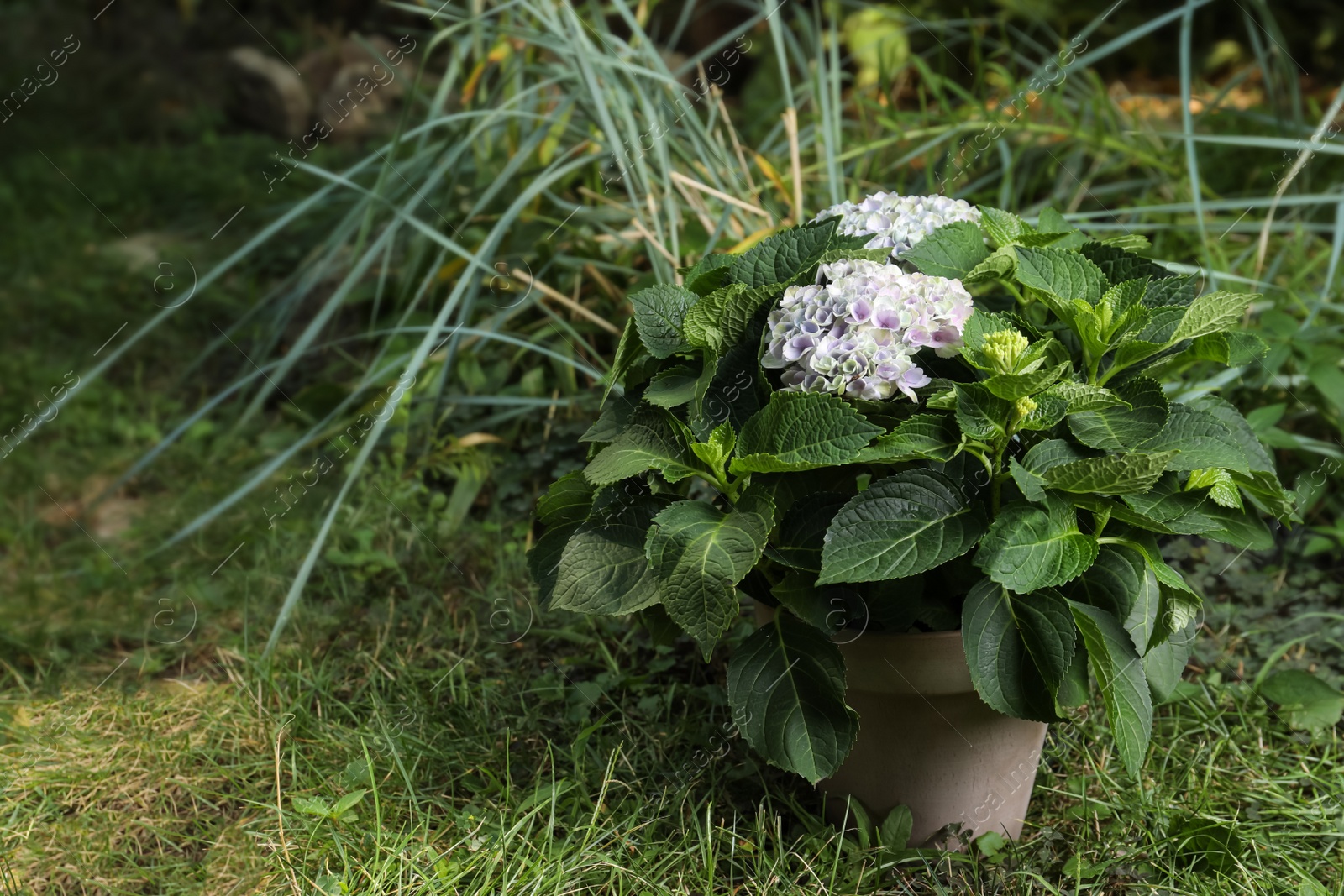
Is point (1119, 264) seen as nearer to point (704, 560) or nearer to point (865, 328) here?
point (865, 328)

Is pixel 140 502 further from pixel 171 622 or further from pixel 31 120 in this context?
pixel 31 120

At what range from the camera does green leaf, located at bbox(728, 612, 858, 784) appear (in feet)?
3.84

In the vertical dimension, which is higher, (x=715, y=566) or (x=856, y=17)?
(x=715, y=566)

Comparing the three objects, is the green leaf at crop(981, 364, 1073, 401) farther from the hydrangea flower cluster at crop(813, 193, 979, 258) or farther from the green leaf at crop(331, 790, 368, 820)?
the green leaf at crop(331, 790, 368, 820)

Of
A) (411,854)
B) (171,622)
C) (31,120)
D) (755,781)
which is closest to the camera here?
(411,854)

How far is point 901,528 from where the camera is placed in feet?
3.72

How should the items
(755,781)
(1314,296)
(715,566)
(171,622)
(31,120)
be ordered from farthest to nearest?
(31,120) < (1314,296) < (171,622) < (755,781) < (715,566)

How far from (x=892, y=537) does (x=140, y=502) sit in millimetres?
2002

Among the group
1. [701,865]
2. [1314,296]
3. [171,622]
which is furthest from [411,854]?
[1314,296]

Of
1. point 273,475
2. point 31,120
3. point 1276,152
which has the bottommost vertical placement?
point 1276,152

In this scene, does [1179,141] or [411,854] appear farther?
[1179,141]

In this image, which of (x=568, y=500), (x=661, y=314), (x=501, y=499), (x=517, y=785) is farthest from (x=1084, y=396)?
(x=501, y=499)

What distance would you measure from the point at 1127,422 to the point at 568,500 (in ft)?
2.16

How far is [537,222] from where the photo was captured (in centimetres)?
242
